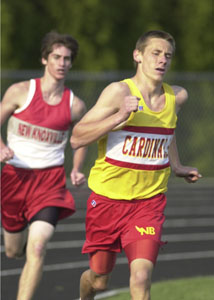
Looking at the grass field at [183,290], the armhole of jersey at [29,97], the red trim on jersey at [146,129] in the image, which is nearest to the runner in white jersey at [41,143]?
the armhole of jersey at [29,97]

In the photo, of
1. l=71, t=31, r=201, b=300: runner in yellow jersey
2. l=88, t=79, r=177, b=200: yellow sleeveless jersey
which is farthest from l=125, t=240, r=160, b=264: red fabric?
l=88, t=79, r=177, b=200: yellow sleeveless jersey

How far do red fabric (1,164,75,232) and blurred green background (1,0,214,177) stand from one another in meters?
7.63

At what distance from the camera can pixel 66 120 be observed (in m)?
7.80

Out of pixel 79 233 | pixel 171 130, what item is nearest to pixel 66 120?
pixel 171 130

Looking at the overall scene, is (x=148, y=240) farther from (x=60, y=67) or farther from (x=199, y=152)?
(x=199, y=152)

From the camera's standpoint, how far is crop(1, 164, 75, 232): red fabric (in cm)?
771

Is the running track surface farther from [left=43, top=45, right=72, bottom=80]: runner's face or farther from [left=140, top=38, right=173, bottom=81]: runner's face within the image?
[left=140, top=38, right=173, bottom=81]: runner's face

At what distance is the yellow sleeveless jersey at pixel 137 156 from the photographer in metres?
6.11

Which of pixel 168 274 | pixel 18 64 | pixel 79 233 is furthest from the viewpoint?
pixel 18 64

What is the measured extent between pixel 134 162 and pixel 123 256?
4.84 m

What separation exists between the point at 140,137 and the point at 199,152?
12886 mm

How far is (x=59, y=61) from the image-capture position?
7902 mm

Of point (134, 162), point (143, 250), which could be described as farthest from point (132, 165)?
point (143, 250)

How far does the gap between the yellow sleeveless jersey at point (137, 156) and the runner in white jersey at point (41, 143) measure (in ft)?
4.54
